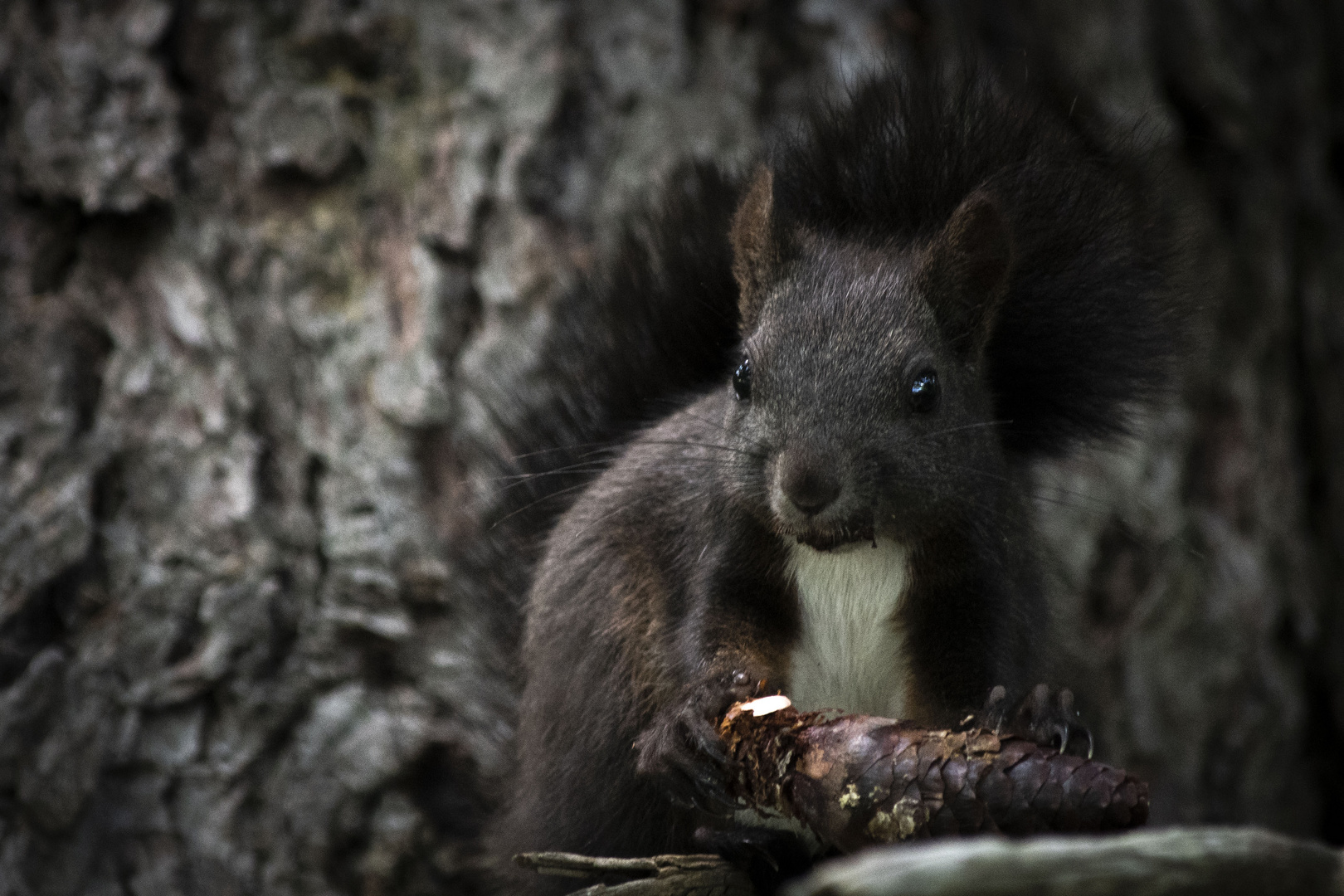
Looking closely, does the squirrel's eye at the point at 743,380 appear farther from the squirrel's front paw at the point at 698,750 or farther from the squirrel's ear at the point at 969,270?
the squirrel's front paw at the point at 698,750

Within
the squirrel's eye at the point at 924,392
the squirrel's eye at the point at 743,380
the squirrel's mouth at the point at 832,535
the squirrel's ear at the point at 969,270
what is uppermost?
the squirrel's ear at the point at 969,270

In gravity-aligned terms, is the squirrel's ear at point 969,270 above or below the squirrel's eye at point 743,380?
above

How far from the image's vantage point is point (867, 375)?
5.44 feet

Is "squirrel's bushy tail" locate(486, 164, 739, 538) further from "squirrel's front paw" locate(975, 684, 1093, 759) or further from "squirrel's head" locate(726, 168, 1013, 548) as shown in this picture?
"squirrel's front paw" locate(975, 684, 1093, 759)

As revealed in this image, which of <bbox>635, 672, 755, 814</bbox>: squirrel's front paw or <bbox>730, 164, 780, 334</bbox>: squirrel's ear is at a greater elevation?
<bbox>730, 164, 780, 334</bbox>: squirrel's ear

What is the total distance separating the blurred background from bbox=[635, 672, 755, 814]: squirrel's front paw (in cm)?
66

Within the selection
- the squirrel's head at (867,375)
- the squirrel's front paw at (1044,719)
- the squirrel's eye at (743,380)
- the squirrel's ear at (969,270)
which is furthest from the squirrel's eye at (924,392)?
the squirrel's front paw at (1044,719)

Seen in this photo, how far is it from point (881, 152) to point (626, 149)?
83 cm

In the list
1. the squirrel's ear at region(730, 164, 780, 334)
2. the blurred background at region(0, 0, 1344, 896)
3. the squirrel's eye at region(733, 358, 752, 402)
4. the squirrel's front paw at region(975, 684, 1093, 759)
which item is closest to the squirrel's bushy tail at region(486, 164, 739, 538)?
the blurred background at region(0, 0, 1344, 896)

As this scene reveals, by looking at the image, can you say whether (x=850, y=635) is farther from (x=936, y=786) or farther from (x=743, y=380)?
(x=936, y=786)

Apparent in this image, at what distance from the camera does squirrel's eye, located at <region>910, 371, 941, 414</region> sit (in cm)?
169

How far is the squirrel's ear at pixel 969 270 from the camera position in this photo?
171cm

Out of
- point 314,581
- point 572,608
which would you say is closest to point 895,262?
point 572,608

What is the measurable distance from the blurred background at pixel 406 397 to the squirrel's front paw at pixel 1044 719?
0.64 m
